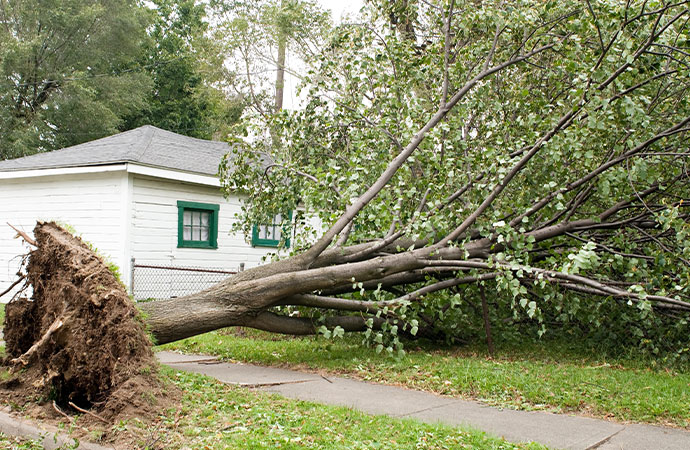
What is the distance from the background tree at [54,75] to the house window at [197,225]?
43.7 ft

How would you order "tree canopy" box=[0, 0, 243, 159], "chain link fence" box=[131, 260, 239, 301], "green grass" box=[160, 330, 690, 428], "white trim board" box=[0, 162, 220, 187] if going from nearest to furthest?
"green grass" box=[160, 330, 690, 428]
"white trim board" box=[0, 162, 220, 187]
"chain link fence" box=[131, 260, 239, 301]
"tree canopy" box=[0, 0, 243, 159]

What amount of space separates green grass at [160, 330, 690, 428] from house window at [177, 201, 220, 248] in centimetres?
522

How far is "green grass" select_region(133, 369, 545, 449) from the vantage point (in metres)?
4.18

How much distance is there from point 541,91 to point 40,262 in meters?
7.01

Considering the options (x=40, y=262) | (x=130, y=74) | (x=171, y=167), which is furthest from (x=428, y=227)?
(x=130, y=74)

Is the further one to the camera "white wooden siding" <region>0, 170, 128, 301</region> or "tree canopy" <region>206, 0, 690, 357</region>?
"white wooden siding" <region>0, 170, 128, 301</region>

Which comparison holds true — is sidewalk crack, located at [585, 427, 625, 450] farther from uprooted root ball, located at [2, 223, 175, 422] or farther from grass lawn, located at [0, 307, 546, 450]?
uprooted root ball, located at [2, 223, 175, 422]

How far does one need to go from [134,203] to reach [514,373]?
9.23 metres

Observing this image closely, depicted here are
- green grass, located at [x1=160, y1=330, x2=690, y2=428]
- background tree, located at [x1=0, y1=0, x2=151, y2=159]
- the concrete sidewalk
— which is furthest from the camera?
background tree, located at [x1=0, y1=0, x2=151, y2=159]

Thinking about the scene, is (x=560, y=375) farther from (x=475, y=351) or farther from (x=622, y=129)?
(x=622, y=129)

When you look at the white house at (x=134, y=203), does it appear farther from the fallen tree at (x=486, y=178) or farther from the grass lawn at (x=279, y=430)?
the grass lawn at (x=279, y=430)

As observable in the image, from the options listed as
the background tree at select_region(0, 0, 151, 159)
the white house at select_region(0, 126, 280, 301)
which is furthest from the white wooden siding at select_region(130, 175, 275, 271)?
the background tree at select_region(0, 0, 151, 159)

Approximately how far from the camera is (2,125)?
25156 millimetres

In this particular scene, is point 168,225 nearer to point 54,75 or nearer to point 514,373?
point 514,373
